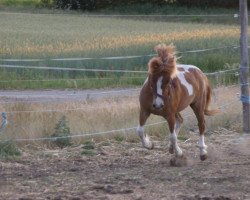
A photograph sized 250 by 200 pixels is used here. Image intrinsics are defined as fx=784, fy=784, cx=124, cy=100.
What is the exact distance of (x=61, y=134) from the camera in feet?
40.1

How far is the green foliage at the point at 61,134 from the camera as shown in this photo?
12180 millimetres

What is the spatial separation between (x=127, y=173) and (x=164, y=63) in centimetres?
153

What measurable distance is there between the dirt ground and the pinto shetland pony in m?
0.50

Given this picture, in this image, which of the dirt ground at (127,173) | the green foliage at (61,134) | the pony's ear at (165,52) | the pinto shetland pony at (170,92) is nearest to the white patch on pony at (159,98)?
the pinto shetland pony at (170,92)

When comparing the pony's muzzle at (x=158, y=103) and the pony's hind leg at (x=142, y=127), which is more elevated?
the pony's muzzle at (x=158, y=103)

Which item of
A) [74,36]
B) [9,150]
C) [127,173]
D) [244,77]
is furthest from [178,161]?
[74,36]

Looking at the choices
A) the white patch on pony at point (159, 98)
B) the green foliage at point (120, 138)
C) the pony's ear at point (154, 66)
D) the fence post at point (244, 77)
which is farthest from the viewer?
the fence post at point (244, 77)

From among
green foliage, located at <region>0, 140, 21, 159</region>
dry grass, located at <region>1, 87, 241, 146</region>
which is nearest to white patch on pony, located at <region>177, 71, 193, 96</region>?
dry grass, located at <region>1, 87, 241, 146</region>

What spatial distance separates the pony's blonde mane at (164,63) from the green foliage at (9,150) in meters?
2.52

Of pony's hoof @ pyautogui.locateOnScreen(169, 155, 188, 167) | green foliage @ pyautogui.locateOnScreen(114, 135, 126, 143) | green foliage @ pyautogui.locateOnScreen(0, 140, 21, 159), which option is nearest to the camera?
pony's hoof @ pyautogui.locateOnScreen(169, 155, 188, 167)

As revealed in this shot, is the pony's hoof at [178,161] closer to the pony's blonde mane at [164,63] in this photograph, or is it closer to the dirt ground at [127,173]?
the dirt ground at [127,173]

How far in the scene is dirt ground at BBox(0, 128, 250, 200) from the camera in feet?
28.8

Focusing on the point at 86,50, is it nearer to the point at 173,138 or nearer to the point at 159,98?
the point at 173,138

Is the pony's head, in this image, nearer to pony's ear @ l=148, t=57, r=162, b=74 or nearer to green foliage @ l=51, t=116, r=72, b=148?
pony's ear @ l=148, t=57, r=162, b=74
